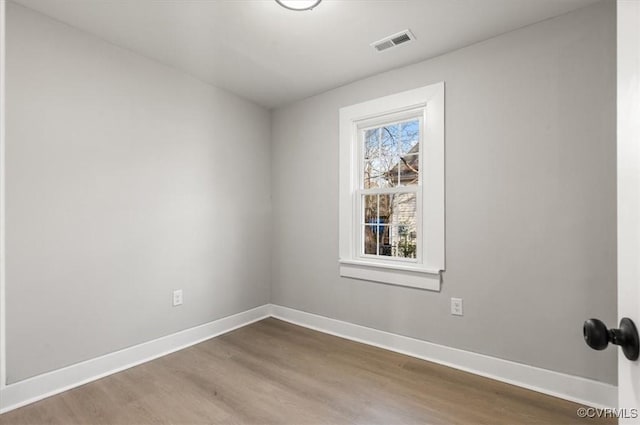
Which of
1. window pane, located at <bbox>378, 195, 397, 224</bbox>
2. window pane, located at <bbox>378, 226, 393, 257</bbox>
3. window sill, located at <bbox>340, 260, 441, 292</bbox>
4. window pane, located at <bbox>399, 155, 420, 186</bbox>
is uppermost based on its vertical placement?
window pane, located at <bbox>399, 155, 420, 186</bbox>

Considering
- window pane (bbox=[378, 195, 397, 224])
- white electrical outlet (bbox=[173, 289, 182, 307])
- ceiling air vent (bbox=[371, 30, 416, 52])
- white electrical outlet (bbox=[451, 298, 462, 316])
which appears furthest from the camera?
window pane (bbox=[378, 195, 397, 224])

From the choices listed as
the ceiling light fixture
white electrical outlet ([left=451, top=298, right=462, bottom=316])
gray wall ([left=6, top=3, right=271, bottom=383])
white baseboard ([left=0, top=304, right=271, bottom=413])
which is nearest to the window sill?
white electrical outlet ([left=451, top=298, right=462, bottom=316])

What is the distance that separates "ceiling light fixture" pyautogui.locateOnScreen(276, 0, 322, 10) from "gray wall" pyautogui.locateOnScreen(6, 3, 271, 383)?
142cm

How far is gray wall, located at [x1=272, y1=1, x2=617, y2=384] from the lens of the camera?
1.98 m

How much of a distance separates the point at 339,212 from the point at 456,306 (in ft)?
4.48

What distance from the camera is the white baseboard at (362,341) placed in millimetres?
1962

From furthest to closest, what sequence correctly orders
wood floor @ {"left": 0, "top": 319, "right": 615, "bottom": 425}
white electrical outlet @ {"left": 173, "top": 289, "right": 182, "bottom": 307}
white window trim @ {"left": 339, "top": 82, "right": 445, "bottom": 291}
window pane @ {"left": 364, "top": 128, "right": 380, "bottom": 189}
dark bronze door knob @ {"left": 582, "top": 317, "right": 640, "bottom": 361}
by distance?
window pane @ {"left": 364, "top": 128, "right": 380, "bottom": 189} → white electrical outlet @ {"left": 173, "top": 289, "right": 182, "bottom": 307} → white window trim @ {"left": 339, "top": 82, "right": 445, "bottom": 291} → wood floor @ {"left": 0, "top": 319, "right": 615, "bottom": 425} → dark bronze door knob @ {"left": 582, "top": 317, "right": 640, "bottom": 361}

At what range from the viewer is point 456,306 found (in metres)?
2.48

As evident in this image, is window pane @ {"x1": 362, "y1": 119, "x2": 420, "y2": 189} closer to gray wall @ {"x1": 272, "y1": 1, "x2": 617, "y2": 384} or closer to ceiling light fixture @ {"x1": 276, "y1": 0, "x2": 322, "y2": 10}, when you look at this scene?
gray wall @ {"x1": 272, "y1": 1, "x2": 617, "y2": 384}

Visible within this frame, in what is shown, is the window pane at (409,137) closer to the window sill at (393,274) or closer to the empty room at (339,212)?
the empty room at (339,212)

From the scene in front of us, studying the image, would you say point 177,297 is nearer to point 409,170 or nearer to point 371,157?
point 371,157

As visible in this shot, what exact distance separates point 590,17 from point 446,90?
0.93 meters

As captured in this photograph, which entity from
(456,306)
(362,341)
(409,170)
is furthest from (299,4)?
(362,341)

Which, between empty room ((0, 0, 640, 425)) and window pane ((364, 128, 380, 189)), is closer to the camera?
empty room ((0, 0, 640, 425))
